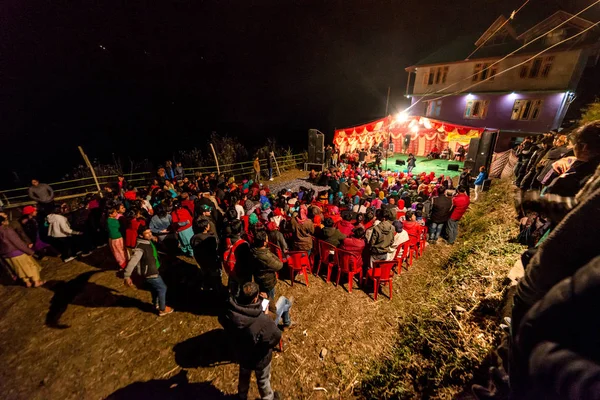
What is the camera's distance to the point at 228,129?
4453 centimetres

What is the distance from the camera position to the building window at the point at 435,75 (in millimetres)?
24703

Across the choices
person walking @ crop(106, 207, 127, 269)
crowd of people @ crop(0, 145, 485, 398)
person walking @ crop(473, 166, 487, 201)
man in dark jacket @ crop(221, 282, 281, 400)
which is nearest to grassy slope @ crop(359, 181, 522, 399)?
crowd of people @ crop(0, 145, 485, 398)

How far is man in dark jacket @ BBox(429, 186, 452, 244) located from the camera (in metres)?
7.09

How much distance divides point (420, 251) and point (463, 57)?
26.7 meters

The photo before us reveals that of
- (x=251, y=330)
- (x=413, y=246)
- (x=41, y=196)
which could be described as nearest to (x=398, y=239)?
(x=413, y=246)

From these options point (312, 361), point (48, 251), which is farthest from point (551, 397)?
point (48, 251)

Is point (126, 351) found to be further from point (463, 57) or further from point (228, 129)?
point (228, 129)

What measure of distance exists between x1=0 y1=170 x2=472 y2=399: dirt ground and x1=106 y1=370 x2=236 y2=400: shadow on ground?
2 centimetres

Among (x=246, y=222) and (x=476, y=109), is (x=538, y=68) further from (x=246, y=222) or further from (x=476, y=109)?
(x=246, y=222)

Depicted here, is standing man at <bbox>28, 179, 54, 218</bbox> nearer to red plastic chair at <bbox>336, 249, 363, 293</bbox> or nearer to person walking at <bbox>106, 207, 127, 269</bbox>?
person walking at <bbox>106, 207, 127, 269</bbox>

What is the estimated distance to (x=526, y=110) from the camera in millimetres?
20406

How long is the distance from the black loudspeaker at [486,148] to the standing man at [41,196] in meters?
18.4

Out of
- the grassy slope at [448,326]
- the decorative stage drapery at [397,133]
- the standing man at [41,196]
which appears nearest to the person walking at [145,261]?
the grassy slope at [448,326]

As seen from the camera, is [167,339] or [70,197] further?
[70,197]
